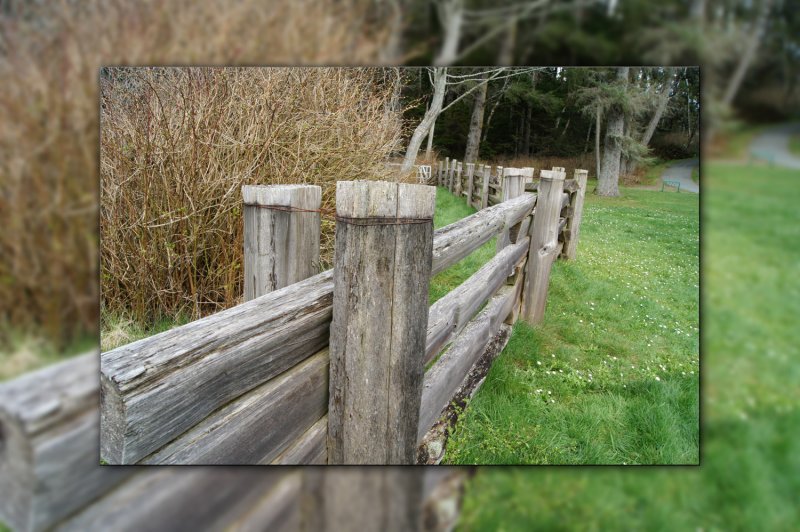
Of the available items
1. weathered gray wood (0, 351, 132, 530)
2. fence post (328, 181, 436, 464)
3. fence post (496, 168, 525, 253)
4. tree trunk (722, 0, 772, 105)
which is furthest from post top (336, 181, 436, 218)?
tree trunk (722, 0, 772, 105)

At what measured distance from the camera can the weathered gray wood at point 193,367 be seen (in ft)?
2.69

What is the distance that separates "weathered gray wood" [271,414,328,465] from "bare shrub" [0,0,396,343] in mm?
612

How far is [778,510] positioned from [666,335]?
581 mm

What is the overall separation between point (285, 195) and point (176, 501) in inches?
33.2

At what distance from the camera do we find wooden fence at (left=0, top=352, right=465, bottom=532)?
740mm

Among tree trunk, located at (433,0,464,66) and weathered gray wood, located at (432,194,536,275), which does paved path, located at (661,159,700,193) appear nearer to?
weathered gray wood, located at (432,194,536,275)

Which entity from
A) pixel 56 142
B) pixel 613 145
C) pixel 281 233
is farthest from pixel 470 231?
pixel 56 142

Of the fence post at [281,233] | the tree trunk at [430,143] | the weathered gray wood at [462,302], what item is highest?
the tree trunk at [430,143]

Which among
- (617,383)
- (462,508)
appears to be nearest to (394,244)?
(462,508)

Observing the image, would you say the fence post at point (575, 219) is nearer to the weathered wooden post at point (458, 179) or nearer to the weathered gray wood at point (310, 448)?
the weathered wooden post at point (458, 179)

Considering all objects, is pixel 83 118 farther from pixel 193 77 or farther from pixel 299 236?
pixel 299 236

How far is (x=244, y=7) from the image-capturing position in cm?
116

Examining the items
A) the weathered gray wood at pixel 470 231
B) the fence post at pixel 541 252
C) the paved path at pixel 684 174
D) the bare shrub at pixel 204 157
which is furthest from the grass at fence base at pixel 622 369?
the bare shrub at pixel 204 157

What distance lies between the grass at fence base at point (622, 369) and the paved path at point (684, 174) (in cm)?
4
